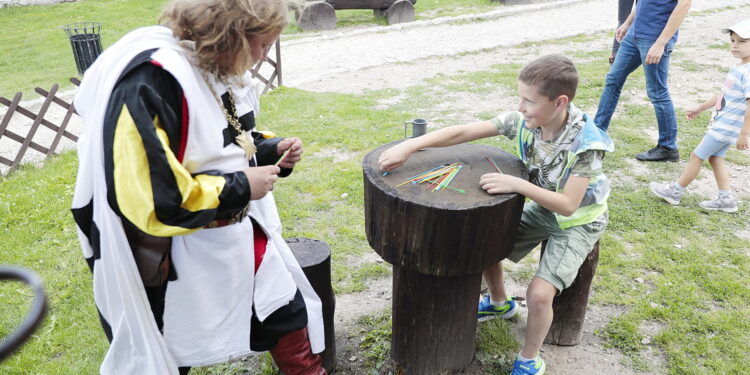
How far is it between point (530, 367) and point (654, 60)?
3.28 m

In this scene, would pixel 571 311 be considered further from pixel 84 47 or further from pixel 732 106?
pixel 84 47

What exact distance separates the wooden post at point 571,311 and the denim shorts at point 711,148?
6.61 ft

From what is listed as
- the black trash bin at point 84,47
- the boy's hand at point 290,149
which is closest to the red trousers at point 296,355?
the boy's hand at point 290,149

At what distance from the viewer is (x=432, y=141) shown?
2568 millimetres

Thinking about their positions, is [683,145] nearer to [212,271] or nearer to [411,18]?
[212,271]

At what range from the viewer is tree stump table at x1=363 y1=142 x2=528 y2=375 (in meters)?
2.17

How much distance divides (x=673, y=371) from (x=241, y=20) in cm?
262

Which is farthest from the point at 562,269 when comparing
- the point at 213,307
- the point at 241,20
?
the point at 241,20

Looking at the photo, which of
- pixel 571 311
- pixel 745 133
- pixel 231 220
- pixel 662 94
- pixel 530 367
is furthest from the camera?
pixel 662 94

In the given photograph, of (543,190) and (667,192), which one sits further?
(667,192)

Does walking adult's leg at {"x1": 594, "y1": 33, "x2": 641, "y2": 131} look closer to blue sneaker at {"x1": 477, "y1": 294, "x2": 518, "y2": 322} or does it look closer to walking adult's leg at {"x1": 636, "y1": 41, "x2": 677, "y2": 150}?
walking adult's leg at {"x1": 636, "y1": 41, "x2": 677, "y2": 150}

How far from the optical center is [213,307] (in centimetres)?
200

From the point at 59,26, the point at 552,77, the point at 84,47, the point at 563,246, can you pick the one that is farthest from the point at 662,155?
the point at 59,26

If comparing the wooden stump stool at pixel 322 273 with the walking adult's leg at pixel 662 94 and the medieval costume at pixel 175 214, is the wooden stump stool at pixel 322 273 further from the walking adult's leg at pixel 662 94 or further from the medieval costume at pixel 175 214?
the walking adult's leg at pixel 662 94
